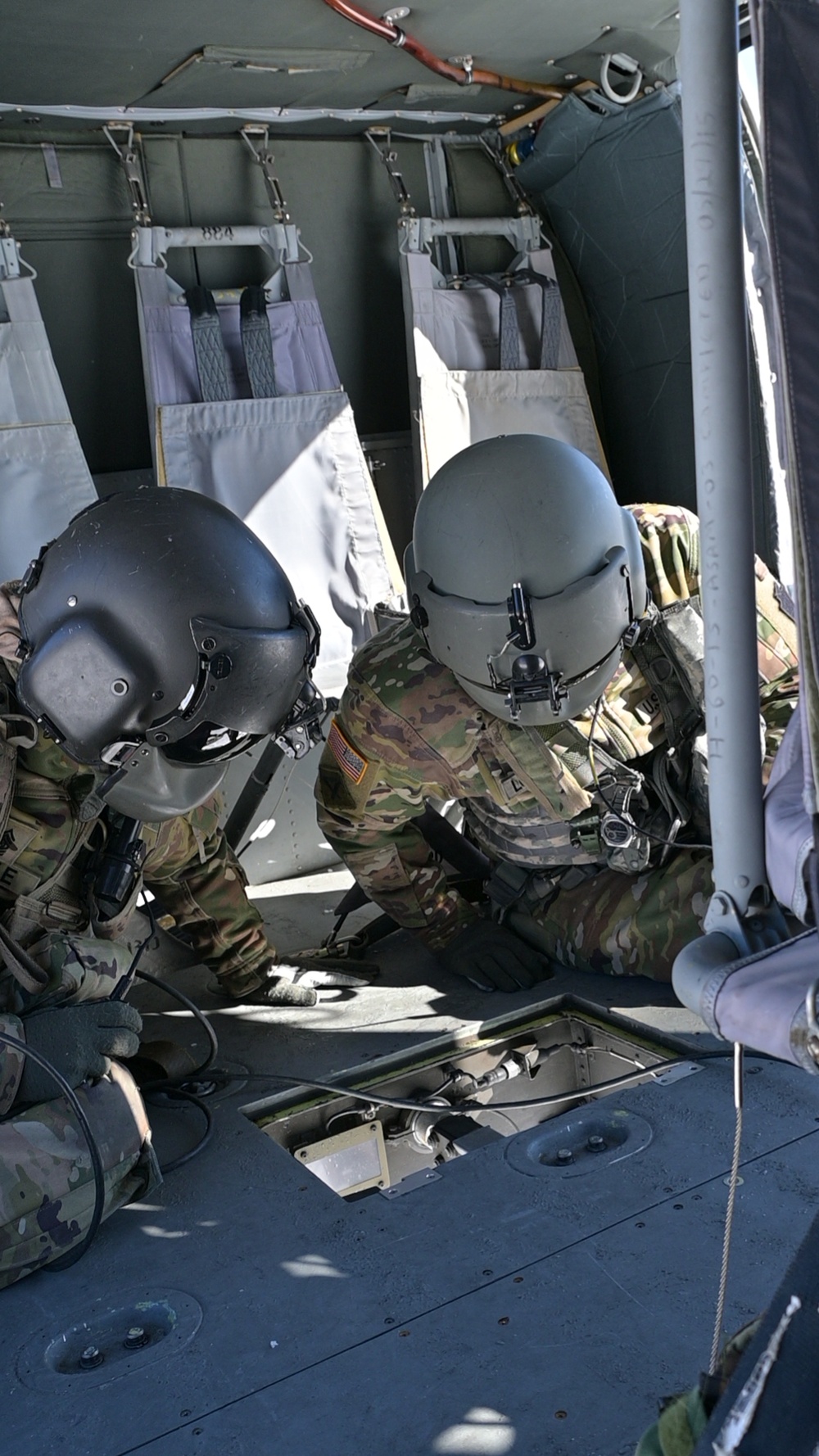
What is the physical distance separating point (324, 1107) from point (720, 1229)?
2.82 ft

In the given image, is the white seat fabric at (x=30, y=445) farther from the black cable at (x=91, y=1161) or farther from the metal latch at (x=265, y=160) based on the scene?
the black cable at (x=91, y=1161)

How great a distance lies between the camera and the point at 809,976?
3.35 feet

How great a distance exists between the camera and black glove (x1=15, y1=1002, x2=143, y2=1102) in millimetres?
2213

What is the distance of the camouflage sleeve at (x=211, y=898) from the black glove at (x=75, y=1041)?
55 centimetres

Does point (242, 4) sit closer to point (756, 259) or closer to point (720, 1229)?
point (756, 259)

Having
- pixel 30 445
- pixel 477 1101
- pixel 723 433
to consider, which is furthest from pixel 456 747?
pixel 723 433

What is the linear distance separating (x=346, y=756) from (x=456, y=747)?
273 millimetres

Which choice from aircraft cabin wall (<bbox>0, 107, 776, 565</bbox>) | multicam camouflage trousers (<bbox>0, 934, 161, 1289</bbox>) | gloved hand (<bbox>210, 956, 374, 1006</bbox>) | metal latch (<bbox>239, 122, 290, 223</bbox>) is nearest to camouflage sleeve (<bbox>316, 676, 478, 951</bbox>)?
gloved hand (<bbox>210, 956, 374, 1006</bbox>)

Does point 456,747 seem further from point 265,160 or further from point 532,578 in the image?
point 265,160

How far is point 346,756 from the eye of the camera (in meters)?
3.03

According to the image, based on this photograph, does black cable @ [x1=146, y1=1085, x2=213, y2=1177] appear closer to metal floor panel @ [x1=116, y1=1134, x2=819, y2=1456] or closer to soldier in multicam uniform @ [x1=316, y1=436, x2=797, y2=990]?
metal floor panel @ [x1=116, y1=1134, x2=819, y2=1456]

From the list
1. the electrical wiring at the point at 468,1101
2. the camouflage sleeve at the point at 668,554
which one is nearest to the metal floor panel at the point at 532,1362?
the electrical wiring at the point at 468,1101

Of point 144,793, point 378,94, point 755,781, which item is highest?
point 378,94

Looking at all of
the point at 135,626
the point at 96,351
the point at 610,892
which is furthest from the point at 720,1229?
the point at 96,351
